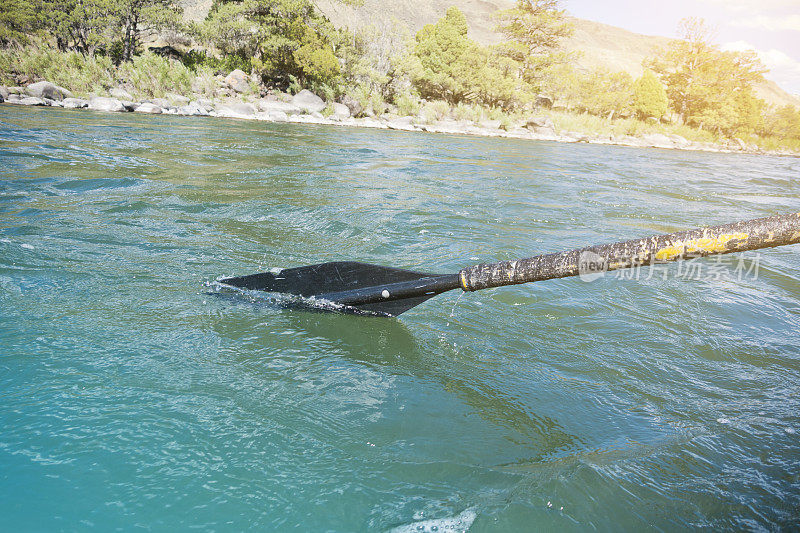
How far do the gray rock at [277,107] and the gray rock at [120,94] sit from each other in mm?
6220

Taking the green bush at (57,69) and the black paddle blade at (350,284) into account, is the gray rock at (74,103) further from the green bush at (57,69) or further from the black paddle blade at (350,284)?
the black paddle blade at (350,284)

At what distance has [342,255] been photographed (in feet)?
14.6

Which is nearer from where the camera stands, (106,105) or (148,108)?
(106,105)

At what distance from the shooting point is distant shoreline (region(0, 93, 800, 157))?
1861cm

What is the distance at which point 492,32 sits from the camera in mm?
72812

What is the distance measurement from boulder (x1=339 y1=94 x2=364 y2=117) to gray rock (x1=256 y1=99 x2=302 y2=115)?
348 cm

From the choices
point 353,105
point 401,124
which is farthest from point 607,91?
point 353,105

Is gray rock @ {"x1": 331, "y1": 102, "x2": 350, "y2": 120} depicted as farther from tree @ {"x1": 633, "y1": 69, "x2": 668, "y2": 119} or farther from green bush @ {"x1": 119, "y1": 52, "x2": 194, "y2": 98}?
tree @ {"x1": 633, "y1": 69, "x2": 668, "y2": 119}

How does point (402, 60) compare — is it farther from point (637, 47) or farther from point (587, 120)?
point (637, 47)

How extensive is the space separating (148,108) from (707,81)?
50.8m

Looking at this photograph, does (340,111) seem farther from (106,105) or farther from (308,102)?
(106,105)

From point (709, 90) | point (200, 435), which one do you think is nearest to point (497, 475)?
point (200, 435)

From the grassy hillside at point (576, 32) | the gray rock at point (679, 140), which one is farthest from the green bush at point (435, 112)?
the grassy hillside at point (576, 32)

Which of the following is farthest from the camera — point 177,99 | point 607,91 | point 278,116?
point 607,91
